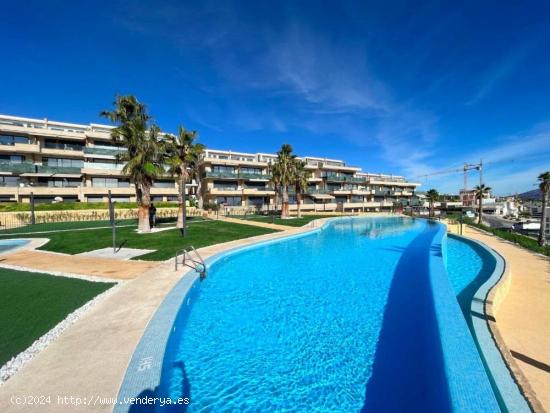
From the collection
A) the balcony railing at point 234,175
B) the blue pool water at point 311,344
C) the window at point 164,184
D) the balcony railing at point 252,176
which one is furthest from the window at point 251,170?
the blue pool water at point 311,344

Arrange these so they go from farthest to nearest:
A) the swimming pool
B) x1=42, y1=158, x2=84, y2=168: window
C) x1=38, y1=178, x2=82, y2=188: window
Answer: x1=42, y1=158, x2=84, y2=168: window, x1=38, y1=178, x2=82, y2=188: window, the swimming pool

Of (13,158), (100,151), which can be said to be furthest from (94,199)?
(13,158)

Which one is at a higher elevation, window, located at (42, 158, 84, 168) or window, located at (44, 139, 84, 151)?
window, located at (44, 139, 84, 151)

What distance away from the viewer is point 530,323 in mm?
6988

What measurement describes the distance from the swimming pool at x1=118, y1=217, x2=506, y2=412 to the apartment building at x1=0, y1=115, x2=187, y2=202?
32.3 meters

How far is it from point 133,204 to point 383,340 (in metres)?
36.5

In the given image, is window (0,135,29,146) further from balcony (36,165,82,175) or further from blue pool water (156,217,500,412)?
blue pool water (156,217,500,412)

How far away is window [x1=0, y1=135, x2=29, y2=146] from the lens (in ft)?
108

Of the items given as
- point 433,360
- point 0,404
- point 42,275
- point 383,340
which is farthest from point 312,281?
point 42,275

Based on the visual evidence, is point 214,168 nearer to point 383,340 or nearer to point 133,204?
point 133,204

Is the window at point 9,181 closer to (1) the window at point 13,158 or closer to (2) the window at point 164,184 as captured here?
(1) the window at point 13,158

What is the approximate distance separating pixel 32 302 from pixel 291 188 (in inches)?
1859

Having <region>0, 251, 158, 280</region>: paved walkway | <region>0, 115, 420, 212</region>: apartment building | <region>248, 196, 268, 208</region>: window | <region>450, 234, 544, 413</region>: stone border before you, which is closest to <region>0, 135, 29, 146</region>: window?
<region>0, 115, 420, 212</region>: apartment building

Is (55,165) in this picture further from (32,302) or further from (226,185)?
(32,302)
